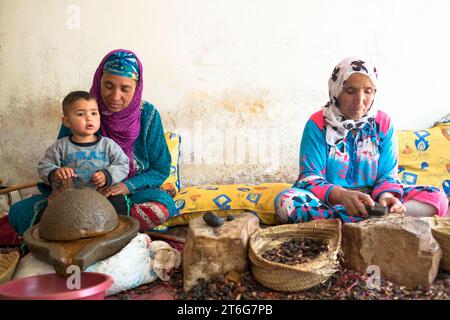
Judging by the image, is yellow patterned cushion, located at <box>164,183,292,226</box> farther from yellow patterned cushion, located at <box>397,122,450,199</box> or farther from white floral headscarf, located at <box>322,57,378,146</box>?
yellow patterned cushion, located at <box>397,122,450,199</box>

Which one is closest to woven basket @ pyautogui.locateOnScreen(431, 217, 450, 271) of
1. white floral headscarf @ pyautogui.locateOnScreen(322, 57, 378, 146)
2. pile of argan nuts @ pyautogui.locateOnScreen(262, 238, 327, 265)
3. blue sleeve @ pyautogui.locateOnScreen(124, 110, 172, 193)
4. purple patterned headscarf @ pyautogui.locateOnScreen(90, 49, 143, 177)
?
pile of argan nuts @ pyautogui.locateOnScreen(262, 238, 327, 265)

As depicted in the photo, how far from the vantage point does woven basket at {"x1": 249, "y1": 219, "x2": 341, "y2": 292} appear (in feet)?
7.15

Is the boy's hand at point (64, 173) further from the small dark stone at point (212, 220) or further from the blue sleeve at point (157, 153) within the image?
the small dark stone at point (212, 220)

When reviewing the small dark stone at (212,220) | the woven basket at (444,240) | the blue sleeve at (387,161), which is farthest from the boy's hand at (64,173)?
the woven basket at (444,240)

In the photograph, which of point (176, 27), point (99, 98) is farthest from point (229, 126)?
point (99, 98)

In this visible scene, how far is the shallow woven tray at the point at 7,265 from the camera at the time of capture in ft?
7.98

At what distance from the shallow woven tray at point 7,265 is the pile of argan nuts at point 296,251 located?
1.39 metres

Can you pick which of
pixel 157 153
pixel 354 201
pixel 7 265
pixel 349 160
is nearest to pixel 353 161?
pixel 349 160

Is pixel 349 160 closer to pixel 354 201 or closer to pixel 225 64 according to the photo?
pixel 354 201

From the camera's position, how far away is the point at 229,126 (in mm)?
4773

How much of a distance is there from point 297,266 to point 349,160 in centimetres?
136

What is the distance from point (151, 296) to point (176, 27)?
3016mm

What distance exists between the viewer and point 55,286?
2.18 meters
